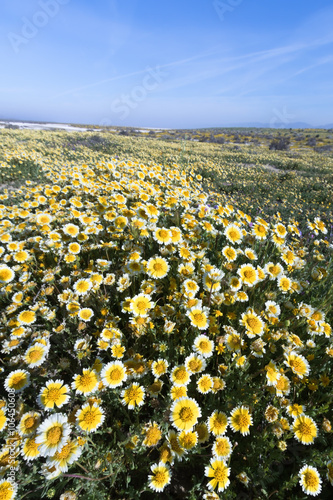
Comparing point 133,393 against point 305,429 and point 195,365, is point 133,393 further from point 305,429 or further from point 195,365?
point 305,429

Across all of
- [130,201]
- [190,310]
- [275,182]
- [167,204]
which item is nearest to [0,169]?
[130,201]

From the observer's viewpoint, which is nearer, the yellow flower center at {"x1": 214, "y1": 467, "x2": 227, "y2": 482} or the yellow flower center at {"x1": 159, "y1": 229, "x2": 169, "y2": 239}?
the yellow flower center at {"x1": 214, "y1": 467, "x2": 227, "y2": 482}

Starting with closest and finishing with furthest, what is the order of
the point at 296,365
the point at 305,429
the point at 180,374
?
the point at 305,429
the point at 180,374
the point at 296,365

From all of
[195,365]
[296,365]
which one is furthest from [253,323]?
[195,365]

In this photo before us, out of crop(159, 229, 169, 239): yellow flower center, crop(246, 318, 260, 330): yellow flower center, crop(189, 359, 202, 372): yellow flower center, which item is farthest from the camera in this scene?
crop(159, 229, 169, 239): yellow flower center

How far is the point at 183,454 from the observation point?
59.2 inches

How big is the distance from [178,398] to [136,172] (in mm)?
4097

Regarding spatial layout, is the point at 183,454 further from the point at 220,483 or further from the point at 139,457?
the point at 139,457

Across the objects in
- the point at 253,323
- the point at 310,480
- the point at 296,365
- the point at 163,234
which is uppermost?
the point at 163,234

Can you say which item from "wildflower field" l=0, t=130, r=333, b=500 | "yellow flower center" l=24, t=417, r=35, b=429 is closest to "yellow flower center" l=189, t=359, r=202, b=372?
"wildflower field" l=0, t=130, r=333, b=500

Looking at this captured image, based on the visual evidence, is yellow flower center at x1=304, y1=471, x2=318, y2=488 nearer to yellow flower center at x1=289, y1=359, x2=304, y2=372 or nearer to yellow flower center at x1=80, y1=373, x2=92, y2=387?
yellow flower center at x1=289, y1=359, x2=304, y2=372

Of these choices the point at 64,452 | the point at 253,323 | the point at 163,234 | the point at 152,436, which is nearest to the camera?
the point at 64,452

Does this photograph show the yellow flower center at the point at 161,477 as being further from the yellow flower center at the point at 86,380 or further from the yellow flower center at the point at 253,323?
the yellow flower center at the point at 253,323

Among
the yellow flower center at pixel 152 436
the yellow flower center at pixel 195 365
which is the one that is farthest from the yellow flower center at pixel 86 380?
the yellow flower center at pixel 195 365
